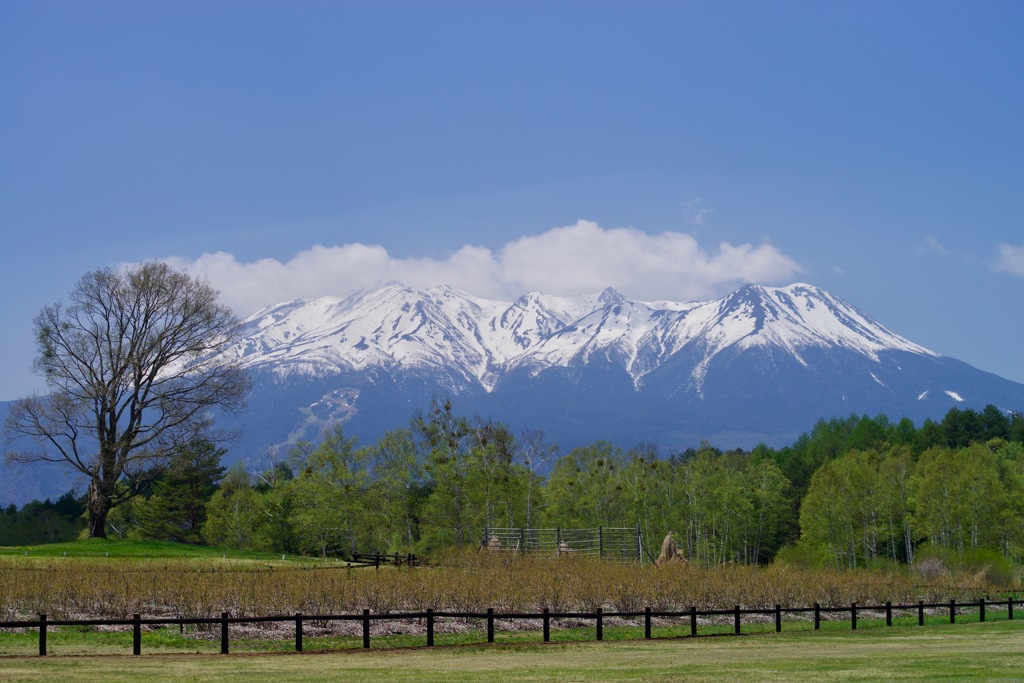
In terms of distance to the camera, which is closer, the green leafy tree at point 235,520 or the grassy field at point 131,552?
the grassy field at point 131,552

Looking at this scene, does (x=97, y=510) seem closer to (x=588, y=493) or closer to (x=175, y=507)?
(x=175, y=507)

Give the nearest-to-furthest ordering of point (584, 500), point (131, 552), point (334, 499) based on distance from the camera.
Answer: point (131, 552) → point (334, 499) → point (584, 500)

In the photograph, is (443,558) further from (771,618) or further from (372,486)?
(372,486)

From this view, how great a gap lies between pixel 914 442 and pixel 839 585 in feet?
292

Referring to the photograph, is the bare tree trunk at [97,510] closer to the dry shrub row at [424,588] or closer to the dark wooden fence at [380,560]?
the dry shrub row at [424,588]

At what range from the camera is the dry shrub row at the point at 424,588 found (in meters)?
33.9

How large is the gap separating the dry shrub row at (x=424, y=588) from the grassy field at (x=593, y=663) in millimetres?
6582

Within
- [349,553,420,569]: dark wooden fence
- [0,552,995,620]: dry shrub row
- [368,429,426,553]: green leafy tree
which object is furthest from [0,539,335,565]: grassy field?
[368,429,426,553]: green leafy tree

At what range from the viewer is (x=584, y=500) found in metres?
102

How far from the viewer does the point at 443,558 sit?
173 ft

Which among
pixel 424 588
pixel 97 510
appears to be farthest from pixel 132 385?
pixel 424 588

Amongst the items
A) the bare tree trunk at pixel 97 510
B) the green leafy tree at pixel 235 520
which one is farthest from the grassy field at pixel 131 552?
the green leafy tree at pixel 235 520

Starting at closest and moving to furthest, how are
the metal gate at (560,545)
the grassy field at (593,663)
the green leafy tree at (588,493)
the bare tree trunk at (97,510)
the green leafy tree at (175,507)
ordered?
the grassy field at (593,663) < the metal gate at (560,545) < the bare tree trunk at (97,510) < the green leafy tree at (588,493) < the green leafy tree at (175,507)

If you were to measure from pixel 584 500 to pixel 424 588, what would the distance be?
6434 centimetres
